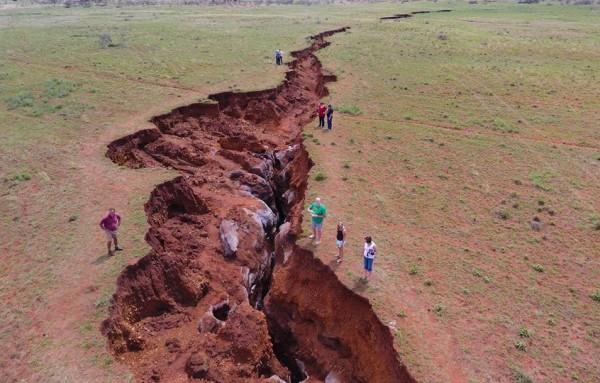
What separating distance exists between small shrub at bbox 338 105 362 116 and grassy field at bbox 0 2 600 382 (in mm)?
223

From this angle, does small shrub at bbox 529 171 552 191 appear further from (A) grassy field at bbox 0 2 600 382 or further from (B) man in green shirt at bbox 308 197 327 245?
(B) man in green shirt at bbox 308 197 327 245

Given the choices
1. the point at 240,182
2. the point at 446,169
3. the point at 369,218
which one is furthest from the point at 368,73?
the point at 369,218

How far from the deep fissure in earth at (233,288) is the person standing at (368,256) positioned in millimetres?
1130

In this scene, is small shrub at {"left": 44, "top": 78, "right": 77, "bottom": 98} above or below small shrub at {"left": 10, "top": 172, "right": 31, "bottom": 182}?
above

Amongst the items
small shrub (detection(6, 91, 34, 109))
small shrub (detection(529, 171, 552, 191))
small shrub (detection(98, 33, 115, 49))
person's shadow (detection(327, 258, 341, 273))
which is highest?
small shrub (detection(98, 33, 115, 49))

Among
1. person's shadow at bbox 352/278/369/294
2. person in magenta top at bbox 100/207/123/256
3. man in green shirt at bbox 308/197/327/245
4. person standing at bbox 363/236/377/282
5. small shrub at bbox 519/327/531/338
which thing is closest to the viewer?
small shrub at bbox 519/327/531/338

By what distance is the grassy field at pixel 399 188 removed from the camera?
54.2 feet

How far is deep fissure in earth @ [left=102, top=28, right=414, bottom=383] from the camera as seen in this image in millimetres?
16797

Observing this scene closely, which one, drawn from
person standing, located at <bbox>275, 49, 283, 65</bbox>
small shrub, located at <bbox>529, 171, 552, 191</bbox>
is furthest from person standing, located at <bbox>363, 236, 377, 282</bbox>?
person standing, located at <bbox>275, 49, 283, 65</bbox>

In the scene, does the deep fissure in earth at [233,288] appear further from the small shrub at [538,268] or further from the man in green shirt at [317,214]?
the small shrub at [538,268]

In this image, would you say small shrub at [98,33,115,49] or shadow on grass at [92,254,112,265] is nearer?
shadow on grass at [92,254,112,265]

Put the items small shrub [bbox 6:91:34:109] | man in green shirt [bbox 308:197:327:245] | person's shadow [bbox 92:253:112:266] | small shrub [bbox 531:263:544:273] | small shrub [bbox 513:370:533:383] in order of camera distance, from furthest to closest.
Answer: small shrub [bbox 6:91:34:109] → small shrub [bbox 531:263:544:273] → man in green shirt [bbox 308:197:327:245] → person's shadow [bbox 92:253:112:266] → small shrub [bbox 513:370:533:383]

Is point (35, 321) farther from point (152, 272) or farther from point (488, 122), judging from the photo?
point (488, 122)

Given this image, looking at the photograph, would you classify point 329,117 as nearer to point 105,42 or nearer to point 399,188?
point 399,188
